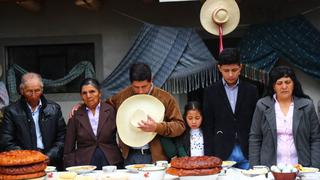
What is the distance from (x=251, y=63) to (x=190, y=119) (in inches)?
75.1

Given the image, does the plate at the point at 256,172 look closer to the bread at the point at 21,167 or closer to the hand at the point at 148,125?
the hand at the point at 148,125

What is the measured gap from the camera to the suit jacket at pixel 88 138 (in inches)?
161

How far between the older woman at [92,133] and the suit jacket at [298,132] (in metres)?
1.24

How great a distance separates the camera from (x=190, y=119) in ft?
14.5

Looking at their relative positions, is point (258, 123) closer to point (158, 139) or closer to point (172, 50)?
point (158, 139)

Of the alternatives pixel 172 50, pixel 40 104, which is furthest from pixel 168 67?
pixel 40 104

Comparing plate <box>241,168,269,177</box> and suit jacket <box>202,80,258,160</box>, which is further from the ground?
suit jacket <box>202,80,258,160</box>

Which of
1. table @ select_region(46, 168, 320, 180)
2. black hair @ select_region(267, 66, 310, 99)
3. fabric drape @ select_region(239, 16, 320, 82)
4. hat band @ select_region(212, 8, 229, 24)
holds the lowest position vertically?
table @ select_region(46, 168, 320, 180)

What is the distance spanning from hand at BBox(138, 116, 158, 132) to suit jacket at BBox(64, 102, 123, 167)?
0.36m

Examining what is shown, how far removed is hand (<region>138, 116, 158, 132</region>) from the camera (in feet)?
12.6

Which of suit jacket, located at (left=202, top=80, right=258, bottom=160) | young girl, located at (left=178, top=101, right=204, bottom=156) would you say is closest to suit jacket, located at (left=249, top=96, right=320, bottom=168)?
suit jacket, located at (left=202, top=80, right=258, bottom=160)

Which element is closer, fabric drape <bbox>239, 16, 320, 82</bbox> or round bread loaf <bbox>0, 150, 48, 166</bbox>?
round bread loaf <bbox>0, 150, 48, 166</bbox>

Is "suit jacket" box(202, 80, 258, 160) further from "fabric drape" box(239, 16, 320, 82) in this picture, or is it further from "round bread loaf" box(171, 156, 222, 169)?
"fabric drape" box(239, 16, 320, 82)

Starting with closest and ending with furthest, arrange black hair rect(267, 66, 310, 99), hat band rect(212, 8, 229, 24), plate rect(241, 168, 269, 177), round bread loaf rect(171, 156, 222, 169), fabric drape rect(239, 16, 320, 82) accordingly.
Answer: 1. round bread loaf rect(171, 156, 222, 169)
2. plate rect(241, 168, 269, 177)
3. black hair rect(267, 66, 310, 99)
4. hat band rect(212, 8, 229, 24)
5. fabric drape rect(239, 16, 320, 82)
